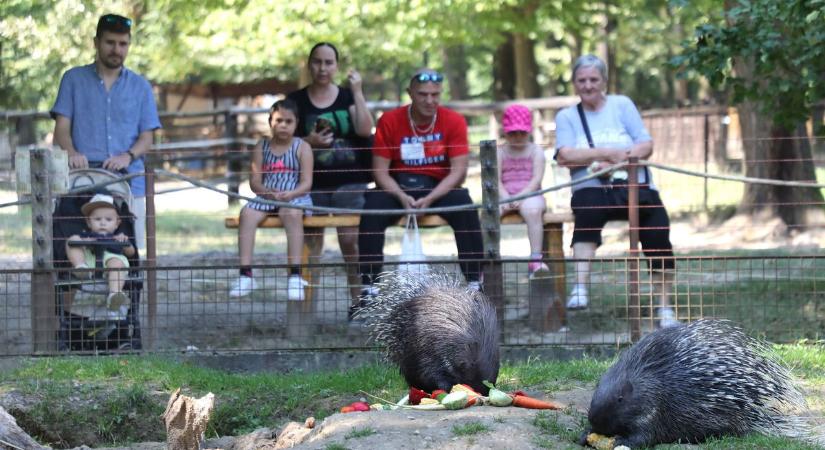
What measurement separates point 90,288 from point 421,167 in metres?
2.47

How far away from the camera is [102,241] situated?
7.59m

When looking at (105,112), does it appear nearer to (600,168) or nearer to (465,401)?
(600,168)

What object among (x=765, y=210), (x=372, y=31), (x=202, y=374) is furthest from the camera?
(x=372, y=31)

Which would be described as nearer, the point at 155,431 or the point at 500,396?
the point at 500,396

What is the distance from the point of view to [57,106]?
26.9 ft

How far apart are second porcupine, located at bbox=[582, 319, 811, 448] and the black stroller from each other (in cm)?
364

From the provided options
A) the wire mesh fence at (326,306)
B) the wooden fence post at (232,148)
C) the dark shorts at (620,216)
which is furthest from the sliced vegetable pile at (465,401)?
the wooden fence post at (232,148)

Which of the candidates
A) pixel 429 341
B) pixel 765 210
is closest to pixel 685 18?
pixel 765 210

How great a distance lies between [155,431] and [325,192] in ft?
8.26

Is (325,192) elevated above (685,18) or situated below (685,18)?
below

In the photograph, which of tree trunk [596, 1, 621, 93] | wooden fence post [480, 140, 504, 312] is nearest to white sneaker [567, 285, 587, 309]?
wooden fence post [480, 140, 504, 312]

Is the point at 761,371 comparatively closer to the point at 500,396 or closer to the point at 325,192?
the point at 500,396

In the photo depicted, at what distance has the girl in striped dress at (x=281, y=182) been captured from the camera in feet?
26.4

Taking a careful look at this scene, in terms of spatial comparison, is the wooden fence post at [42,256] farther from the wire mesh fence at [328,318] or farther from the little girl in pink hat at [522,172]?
the little girl in pink hat at [522,172]
